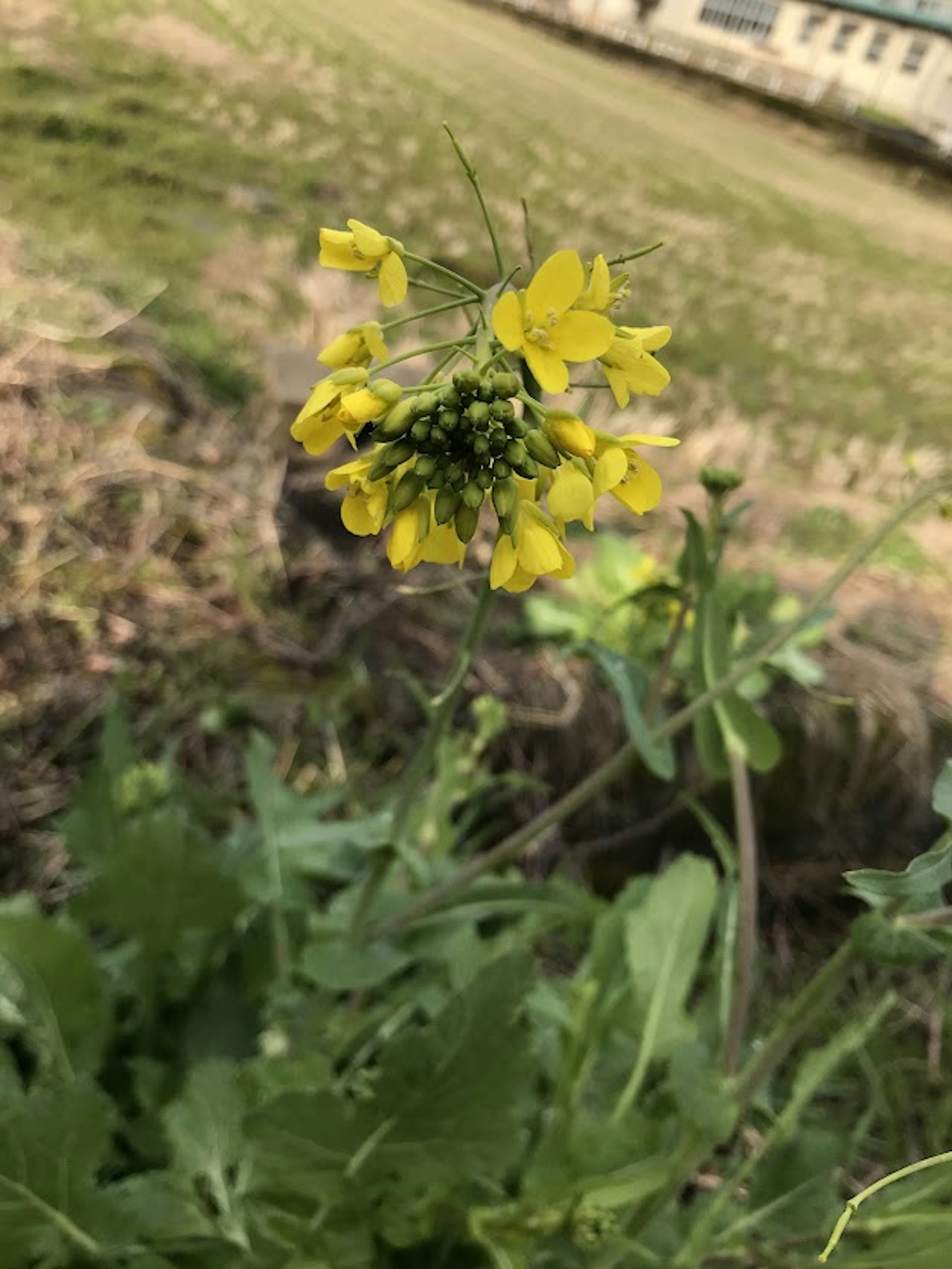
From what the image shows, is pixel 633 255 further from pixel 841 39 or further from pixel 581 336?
pixel 841 39

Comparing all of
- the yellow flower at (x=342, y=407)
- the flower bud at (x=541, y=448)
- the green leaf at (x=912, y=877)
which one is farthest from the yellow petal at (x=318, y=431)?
the green leaf at (x=912, y=877)

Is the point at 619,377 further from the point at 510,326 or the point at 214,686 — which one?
the point at 214,686

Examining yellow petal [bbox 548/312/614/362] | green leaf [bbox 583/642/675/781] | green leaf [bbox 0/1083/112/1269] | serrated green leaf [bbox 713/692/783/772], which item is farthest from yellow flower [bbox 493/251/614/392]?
green leaf [bbox 0/1083/112/1269]

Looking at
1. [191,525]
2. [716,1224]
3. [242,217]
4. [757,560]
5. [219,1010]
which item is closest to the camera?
[716,1224]

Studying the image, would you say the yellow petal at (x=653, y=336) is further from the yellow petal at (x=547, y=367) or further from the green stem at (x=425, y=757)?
the green stem at (x=425, y=757)

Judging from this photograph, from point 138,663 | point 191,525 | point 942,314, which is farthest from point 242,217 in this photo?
point 942,314

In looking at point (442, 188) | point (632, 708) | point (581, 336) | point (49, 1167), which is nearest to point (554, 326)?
point (581, 336)

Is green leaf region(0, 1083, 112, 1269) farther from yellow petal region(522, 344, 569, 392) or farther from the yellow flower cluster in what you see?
yellow petal region(522, 344, 569, 392)
